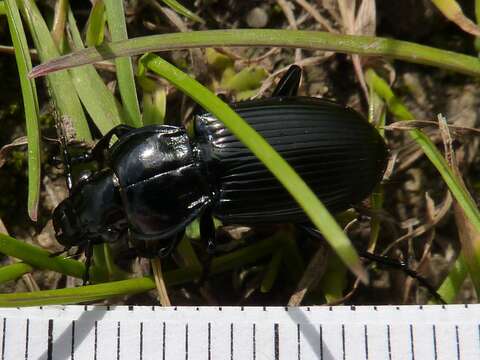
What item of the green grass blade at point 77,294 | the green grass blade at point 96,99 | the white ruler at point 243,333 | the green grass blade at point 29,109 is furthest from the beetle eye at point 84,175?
the white ruler at point 243,333

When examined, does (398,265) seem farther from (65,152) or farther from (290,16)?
(65,152)

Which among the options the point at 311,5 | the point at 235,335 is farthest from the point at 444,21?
the point at 235,335

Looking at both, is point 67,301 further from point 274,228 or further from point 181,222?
point 274,228

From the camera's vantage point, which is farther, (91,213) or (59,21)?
(59,21)

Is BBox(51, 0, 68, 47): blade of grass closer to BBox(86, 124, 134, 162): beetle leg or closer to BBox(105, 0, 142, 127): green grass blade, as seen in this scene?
BBox(105, 0, 142, 127): green grass blade

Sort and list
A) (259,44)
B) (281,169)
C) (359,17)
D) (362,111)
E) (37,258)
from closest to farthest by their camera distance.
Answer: (281,169) < (259,44) < (37,258) < (359,17) < (362,111)

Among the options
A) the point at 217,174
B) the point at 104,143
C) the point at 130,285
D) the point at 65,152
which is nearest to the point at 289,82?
the point at 217,174

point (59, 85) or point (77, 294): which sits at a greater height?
point (59, 85)

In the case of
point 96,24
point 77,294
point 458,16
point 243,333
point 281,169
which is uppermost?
point 96,24

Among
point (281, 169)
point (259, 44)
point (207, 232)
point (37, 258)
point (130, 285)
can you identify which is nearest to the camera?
point (281, 169)
